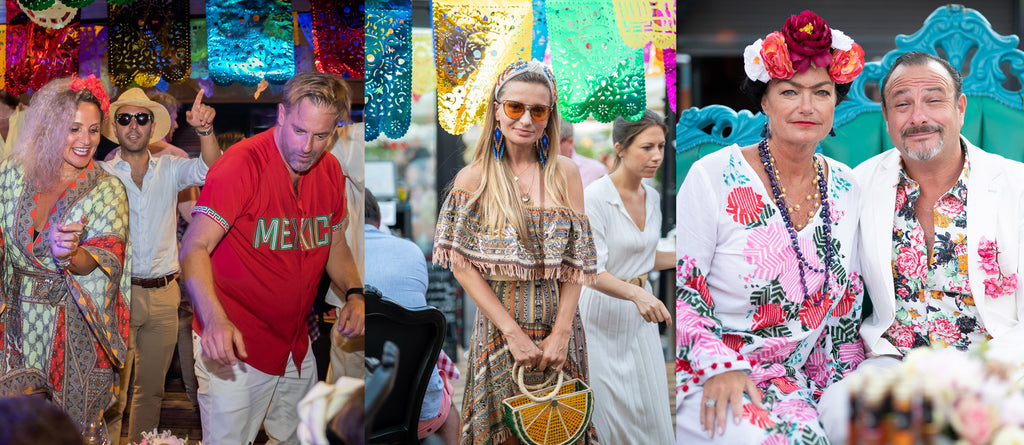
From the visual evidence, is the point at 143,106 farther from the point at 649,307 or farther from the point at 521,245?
the point at 649,307

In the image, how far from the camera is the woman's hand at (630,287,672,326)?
3303 millimetres

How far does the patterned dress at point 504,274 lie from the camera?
3174 mm

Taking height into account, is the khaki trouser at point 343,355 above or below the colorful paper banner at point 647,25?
below

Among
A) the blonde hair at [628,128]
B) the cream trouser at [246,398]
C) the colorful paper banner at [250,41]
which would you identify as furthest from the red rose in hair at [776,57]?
the cream trouser at [246,398]

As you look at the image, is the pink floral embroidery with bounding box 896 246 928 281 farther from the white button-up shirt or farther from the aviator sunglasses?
the white button-up shirt

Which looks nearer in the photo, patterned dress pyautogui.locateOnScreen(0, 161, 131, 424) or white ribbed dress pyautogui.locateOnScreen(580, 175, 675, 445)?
white ribbed dress pyautogui.locateOnScreen(580, 175, 675, 445)

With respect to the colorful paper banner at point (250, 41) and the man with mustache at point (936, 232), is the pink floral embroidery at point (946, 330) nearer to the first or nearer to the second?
the man with mustache at point (936, 232)

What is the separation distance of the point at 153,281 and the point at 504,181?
1.68 m

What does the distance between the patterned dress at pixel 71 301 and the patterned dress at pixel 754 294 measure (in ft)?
8.24

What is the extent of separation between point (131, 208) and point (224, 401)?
971 millimetres

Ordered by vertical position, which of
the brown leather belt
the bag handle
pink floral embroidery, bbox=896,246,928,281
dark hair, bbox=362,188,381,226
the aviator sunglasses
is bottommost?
the bag handle

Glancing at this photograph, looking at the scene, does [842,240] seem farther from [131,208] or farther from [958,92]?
[131,208]

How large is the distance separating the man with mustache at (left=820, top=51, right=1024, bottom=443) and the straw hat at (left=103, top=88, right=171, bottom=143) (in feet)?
10.1

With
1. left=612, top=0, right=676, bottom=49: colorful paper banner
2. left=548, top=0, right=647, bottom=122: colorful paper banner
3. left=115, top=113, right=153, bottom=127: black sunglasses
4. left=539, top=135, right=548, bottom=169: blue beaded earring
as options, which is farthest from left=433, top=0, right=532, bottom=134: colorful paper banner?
left=115, top=113, right=153, bottom=127: black sunglasses
